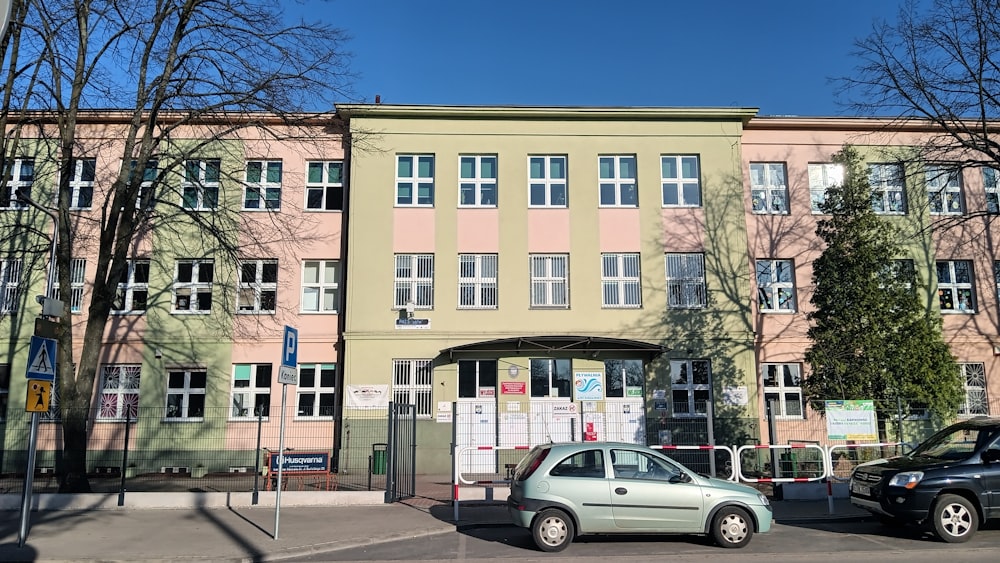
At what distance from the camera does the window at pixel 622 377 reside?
67.5 ft

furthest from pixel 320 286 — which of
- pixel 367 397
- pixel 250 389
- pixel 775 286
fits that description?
pixel 775 286

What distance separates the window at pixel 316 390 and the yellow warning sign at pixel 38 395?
1060cm

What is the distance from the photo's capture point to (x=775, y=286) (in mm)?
22359

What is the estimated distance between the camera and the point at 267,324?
844 inches

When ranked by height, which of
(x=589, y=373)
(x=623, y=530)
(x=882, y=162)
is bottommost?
(x=623, y=530)

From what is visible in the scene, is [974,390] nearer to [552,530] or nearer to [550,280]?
[550,280]

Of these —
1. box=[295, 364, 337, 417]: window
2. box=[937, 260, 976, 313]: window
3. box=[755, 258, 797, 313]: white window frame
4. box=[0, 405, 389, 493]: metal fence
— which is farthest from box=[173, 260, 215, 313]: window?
box=[937, 260, 976, 313]: window

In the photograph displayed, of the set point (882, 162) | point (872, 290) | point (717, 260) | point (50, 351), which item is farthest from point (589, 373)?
point (50, 351)

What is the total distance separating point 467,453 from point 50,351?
10.9m

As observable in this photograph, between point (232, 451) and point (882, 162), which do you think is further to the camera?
point (882, 162)

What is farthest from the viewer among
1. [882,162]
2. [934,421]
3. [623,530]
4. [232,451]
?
[882,162]

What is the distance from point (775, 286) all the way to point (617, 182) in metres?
6.08

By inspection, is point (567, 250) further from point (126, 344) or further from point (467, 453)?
point (126, 344)

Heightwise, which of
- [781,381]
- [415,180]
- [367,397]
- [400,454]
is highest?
[415,180]
